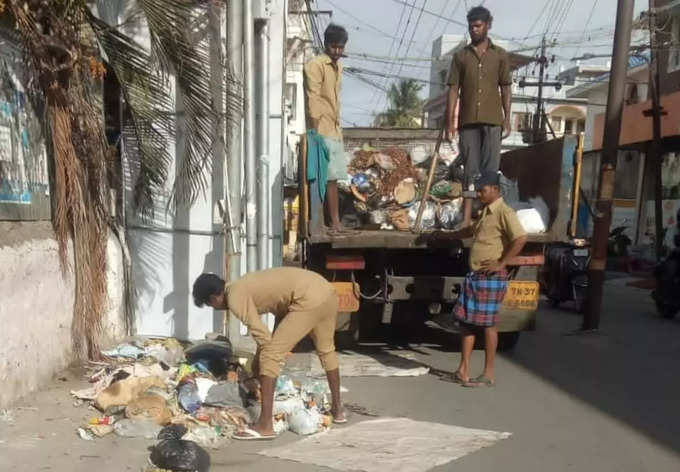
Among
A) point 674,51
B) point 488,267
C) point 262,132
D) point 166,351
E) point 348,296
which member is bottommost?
point 166,351

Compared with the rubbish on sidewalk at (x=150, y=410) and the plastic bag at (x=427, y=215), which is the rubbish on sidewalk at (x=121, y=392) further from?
the plastic bag at (x=427, y=215)

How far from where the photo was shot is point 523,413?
5.27m

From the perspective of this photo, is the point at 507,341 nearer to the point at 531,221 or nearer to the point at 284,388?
the point at 531,221

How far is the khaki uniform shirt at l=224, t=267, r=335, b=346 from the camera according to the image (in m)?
4.52

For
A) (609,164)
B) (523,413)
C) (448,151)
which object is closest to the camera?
(523,413)

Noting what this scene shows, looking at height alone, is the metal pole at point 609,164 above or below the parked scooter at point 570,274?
above

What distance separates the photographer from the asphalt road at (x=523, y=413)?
4.27 meters

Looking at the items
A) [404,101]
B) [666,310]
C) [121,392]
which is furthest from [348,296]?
[404,101]

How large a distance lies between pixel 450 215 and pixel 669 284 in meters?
4.44

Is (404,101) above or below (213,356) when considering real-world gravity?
above

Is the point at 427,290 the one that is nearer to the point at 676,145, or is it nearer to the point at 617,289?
the point at 617,289

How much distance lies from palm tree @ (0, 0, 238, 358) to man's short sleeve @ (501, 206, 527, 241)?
8.57 ft

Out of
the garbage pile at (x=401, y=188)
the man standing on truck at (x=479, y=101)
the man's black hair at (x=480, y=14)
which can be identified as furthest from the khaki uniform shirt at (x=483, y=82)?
the garbage pile at (x=401, y=188)

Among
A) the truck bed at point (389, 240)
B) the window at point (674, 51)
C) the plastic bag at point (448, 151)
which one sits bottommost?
the truck bed at point (389, 240)
